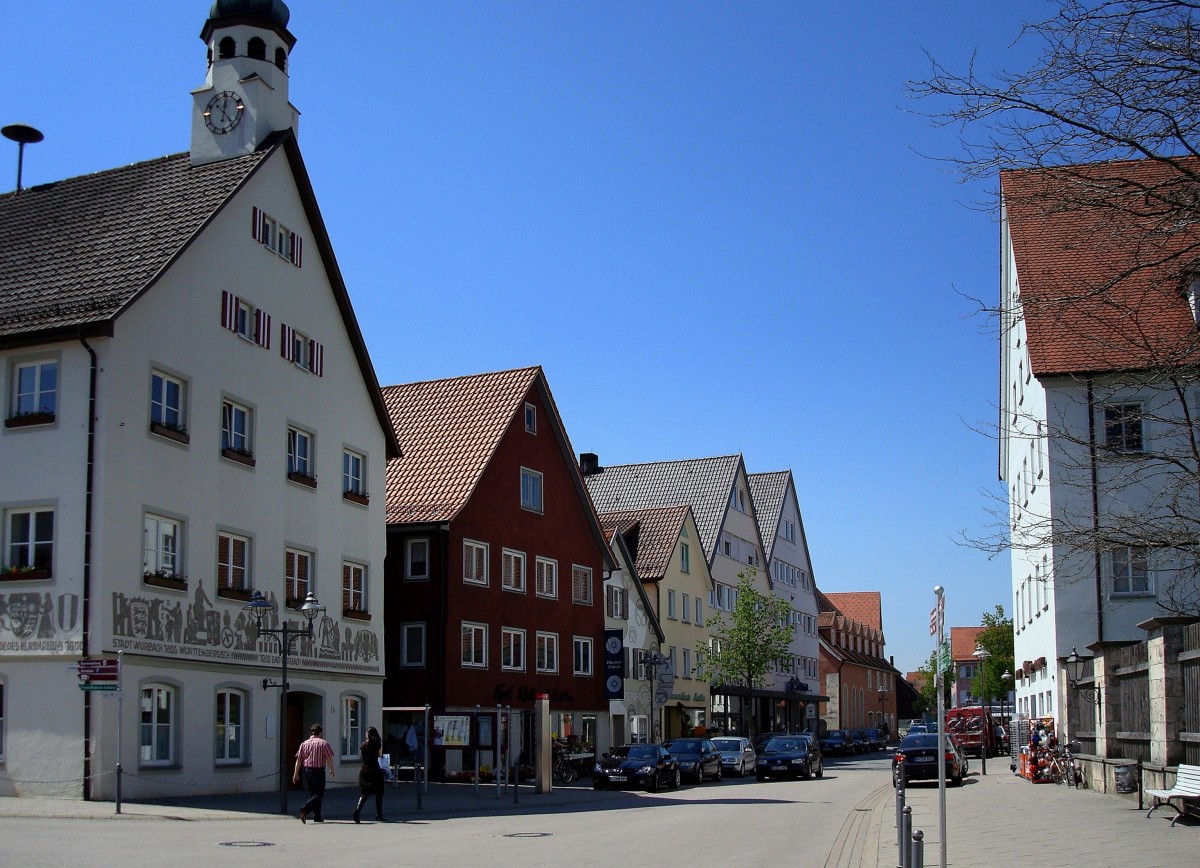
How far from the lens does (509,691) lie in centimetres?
4212

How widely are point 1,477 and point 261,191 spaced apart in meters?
9.46

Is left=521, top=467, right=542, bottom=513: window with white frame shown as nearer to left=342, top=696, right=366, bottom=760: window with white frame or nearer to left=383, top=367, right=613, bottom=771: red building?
left=383, top=367, right=613, bottom=771: red building

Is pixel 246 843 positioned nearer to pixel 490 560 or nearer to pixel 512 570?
pixel 490 560

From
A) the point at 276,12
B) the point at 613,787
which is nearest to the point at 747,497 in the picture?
the point at 613,787

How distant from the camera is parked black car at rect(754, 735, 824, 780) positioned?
42.8m

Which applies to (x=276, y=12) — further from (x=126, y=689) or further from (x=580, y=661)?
(x=580, y=661)

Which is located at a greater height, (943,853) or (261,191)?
(261,191)

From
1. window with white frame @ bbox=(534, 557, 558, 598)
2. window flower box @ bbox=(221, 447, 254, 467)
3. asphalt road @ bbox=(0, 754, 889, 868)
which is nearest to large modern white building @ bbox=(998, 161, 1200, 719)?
asphalt road @ bbox=(0, 754, 889, 868)

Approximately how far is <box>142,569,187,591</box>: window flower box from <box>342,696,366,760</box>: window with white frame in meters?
7.57

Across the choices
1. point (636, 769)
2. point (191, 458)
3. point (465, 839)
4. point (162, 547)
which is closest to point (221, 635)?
point (162, 547)

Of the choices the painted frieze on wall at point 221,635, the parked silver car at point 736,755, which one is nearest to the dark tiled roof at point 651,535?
the parked silver car at point 736,755

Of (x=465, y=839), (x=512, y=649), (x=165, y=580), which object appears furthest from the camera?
(x=512, y=649)

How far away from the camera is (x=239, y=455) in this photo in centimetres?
2917

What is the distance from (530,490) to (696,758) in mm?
10562
